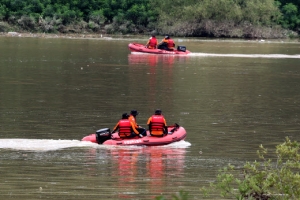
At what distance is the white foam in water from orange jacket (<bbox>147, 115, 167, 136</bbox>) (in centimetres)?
157

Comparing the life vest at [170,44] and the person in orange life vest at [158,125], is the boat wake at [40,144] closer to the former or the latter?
the person in orange life vest at [158,125]

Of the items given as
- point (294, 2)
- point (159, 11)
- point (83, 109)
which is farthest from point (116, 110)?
point (294, 2)

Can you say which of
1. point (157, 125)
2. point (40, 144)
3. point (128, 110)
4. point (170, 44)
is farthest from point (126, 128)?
point (170, 44)

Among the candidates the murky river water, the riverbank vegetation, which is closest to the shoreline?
the riverbank vegetation

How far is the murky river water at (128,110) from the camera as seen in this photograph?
15898 mm

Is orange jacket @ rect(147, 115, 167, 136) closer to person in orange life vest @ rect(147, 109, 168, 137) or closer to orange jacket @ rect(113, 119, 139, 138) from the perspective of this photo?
person in orange life vest @ rect(147, 109, 168, 137)

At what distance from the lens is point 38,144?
19.4 metres

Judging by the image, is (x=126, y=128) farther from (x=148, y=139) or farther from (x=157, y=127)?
(x=157, y=127)

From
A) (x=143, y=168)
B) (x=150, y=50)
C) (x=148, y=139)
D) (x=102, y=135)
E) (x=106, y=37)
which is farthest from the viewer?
(x=106, y=37)

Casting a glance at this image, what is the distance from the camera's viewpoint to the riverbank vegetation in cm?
7556

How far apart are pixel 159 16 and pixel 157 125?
58.3 m

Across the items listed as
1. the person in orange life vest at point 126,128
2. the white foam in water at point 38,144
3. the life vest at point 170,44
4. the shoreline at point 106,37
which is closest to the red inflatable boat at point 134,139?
the person in orange life vest at point 126,128

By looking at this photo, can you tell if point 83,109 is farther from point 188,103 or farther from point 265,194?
point 265,194

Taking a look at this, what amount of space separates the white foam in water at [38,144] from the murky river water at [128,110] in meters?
0.03
